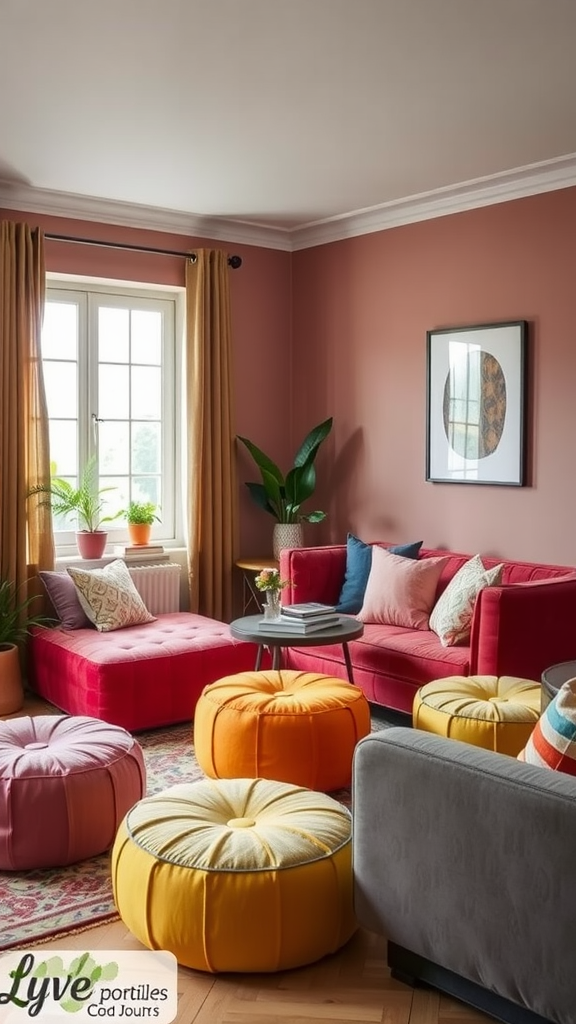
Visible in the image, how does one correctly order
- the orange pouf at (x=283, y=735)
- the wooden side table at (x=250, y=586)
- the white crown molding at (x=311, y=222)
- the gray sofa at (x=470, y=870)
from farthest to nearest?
1. the wooden side table at (x=250, y=586)
2. the white crown molding at (x=311, y=222)
3. the orange pouf at (x=283, y=735)
4. the gray sofa at (x=470, y=870)

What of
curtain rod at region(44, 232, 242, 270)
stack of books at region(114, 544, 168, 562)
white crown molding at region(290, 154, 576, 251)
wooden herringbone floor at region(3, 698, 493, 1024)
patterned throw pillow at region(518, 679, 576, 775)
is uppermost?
white crown molding at region(290, 154, 576, 251)

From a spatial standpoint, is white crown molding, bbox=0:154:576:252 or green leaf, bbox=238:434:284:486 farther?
green leaf, bbox=238:434:284:486

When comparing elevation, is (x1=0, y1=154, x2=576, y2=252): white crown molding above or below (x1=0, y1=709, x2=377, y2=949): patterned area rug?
above

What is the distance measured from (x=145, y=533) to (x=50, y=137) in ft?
7.45

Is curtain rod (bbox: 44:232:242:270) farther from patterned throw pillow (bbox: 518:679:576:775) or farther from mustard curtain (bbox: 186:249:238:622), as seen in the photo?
patterned throw pillow (bbox: 518:679:576:775)

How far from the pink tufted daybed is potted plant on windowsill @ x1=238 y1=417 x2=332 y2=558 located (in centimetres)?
97

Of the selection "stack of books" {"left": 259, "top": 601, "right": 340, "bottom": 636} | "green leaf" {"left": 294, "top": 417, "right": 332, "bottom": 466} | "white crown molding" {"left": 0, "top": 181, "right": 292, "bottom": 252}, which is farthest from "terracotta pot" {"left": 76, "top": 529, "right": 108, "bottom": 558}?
"white crown molding" {"left": 0, "top": 181, "right": 292, "bottom": 252}

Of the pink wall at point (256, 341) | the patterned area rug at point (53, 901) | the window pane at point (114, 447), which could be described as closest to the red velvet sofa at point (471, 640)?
the pink wall at point (256, 341)

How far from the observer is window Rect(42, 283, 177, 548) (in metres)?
5.72

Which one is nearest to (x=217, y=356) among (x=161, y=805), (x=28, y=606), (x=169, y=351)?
(x=169, y=351)

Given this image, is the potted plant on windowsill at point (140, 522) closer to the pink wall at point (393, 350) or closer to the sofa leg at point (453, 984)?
the pink wall at point (393, 350)

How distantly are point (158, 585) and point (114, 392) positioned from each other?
1.17m

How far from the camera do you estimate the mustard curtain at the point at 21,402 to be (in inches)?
203

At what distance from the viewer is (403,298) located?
565 centimetres
